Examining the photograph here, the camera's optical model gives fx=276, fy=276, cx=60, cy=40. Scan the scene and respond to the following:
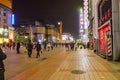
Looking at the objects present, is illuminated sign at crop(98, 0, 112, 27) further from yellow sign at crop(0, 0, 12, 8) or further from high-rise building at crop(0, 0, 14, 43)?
yellow sign at crop(0, 0, 12, 8)

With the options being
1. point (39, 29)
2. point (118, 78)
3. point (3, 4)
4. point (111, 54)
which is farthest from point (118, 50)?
point (39, 29)

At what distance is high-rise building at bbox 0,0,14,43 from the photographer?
3674 inches

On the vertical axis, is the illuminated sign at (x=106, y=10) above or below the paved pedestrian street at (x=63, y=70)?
above

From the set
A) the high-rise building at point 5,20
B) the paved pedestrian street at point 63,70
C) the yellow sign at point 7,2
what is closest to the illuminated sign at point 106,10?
the paved pedestrian street at point 63,70

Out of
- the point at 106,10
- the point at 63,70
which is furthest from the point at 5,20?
the point at 63,70

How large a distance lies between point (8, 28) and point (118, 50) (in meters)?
80.0

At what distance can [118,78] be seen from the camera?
1345cm

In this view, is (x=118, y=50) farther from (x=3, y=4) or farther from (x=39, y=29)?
(x=39, y=29)

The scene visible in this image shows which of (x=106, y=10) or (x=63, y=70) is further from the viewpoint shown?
(x=106, y=10)

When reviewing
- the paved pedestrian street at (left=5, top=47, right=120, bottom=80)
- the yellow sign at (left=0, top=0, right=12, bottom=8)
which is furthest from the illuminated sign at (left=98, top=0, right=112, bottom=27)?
the yellow sign at (left=0, top=0, right=12, bottom=8)

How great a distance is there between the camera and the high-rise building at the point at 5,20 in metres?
93.3

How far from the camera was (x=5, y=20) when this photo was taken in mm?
100062

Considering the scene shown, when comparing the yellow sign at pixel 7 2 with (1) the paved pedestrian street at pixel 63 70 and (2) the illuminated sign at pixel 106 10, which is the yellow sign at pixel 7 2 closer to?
(2) the illuminated sign at pixel 106 10

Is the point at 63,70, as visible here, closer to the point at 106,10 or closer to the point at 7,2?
the point at 106,10
